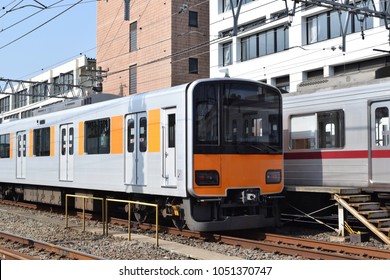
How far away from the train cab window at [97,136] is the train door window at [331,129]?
17.1ft

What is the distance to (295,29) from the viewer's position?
31125 mm

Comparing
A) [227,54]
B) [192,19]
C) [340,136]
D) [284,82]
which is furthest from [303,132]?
[192,19]

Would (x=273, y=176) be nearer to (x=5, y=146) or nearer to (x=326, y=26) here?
(x=5, y=146)

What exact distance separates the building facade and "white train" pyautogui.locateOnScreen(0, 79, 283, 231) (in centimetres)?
2538

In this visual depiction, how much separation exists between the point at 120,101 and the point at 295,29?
67.7 feet

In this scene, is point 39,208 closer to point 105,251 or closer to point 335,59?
point 105,251

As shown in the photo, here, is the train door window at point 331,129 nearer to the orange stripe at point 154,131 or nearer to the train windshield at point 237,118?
the train windshield at point 237,118

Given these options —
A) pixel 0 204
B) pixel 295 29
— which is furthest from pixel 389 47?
pixel 0 204

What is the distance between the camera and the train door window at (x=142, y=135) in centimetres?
1176

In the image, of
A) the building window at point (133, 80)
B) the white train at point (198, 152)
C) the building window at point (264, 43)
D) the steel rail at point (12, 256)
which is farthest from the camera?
the building window at point (133, 80)

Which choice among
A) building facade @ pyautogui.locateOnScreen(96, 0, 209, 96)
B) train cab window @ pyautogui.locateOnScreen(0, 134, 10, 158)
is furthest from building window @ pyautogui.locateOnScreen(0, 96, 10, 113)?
train cab window @ pyautogui.locateOnScreen(0, 134, 10, 158)

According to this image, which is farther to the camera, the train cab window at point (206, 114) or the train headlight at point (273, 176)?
the train headlight at point (273, 176)

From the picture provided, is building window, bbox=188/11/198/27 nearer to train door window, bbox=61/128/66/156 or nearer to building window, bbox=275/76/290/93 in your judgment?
building window, bbox=275/76/290/93

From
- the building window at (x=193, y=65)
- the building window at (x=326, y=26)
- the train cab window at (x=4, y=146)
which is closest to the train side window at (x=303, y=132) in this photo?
the train cab window at (x=4, y=146)
